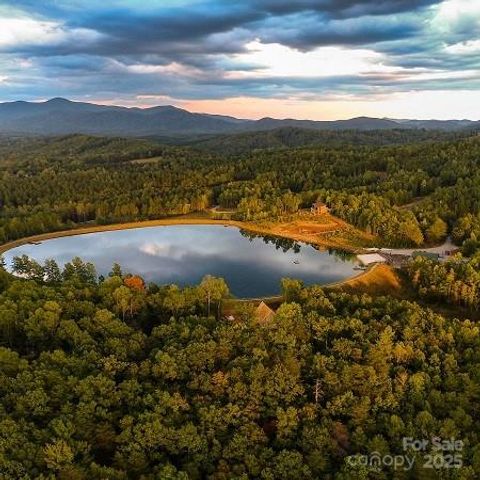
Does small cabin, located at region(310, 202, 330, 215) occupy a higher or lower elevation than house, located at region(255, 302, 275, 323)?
higher

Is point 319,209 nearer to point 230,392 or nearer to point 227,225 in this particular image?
point 227,225

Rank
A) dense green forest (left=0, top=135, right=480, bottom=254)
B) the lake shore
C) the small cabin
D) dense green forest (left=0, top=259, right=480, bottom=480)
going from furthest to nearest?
the small cabin → dense green forest (left=0, top=135, right=480, bottom=254) → the lake shore → dense green forest (left=0, top=259, right=480, bottom=480)

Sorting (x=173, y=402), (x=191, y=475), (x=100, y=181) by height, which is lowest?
(x=191, y=475)

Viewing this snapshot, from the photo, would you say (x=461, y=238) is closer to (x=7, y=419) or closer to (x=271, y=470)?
(x=271, y=470)

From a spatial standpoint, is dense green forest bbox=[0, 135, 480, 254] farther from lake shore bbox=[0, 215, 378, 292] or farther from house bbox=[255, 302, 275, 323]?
house bbox=[255, 302, 275, 323]

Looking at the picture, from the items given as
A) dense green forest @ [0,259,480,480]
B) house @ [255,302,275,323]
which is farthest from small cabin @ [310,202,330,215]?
dense green forest @ [0,259,480,480]

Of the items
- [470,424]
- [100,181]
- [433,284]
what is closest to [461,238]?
[433,284]
